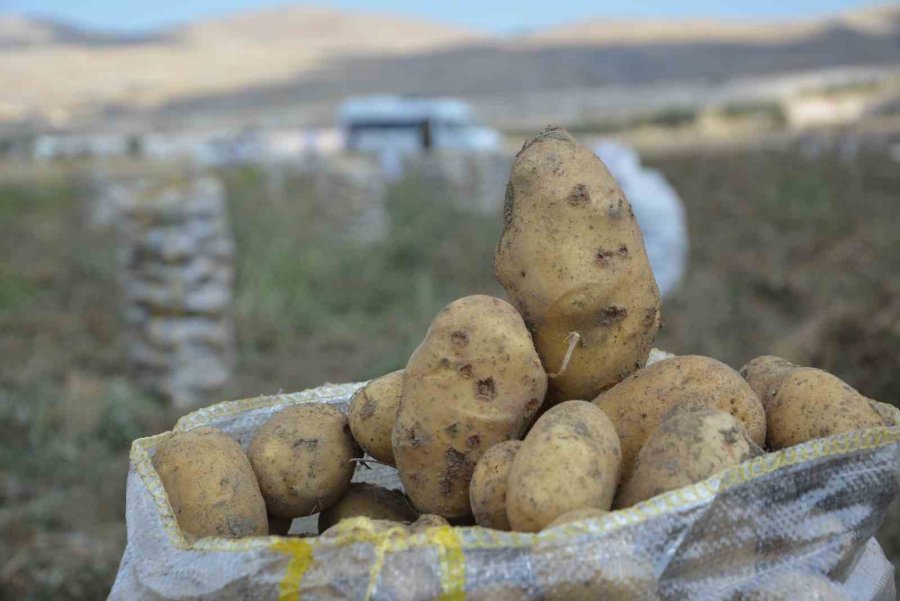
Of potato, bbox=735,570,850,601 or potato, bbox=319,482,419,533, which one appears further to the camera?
potato, bbox=319,482,419,533

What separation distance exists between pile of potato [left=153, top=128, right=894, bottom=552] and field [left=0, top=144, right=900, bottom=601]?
6.36ft

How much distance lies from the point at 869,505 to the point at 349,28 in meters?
83.1

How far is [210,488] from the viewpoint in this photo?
5.64 feet

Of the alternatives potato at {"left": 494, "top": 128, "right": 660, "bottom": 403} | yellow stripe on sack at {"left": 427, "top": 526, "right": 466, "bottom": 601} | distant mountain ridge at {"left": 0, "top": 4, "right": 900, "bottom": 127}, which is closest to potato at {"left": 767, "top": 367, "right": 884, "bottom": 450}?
potato at {"left": 494, "top": 128, "right": 660, "bottom": 403}

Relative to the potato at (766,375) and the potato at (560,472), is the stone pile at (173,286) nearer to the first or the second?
the potato at (766,375)

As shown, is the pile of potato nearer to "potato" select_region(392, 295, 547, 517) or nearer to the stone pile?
"potato" select_region(392, 295, 547, 517)

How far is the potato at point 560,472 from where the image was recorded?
4.86 ft

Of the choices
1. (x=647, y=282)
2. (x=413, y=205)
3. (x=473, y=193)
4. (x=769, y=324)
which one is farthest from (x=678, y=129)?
(x=647, y=282)

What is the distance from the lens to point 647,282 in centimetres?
194

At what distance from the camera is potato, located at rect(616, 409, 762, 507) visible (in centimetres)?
151

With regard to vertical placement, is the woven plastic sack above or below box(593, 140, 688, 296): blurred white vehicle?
above

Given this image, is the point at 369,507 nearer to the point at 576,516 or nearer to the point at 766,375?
the point at 576,516

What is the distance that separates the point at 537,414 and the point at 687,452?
427 millimetres

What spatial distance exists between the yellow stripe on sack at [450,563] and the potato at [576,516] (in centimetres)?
14
